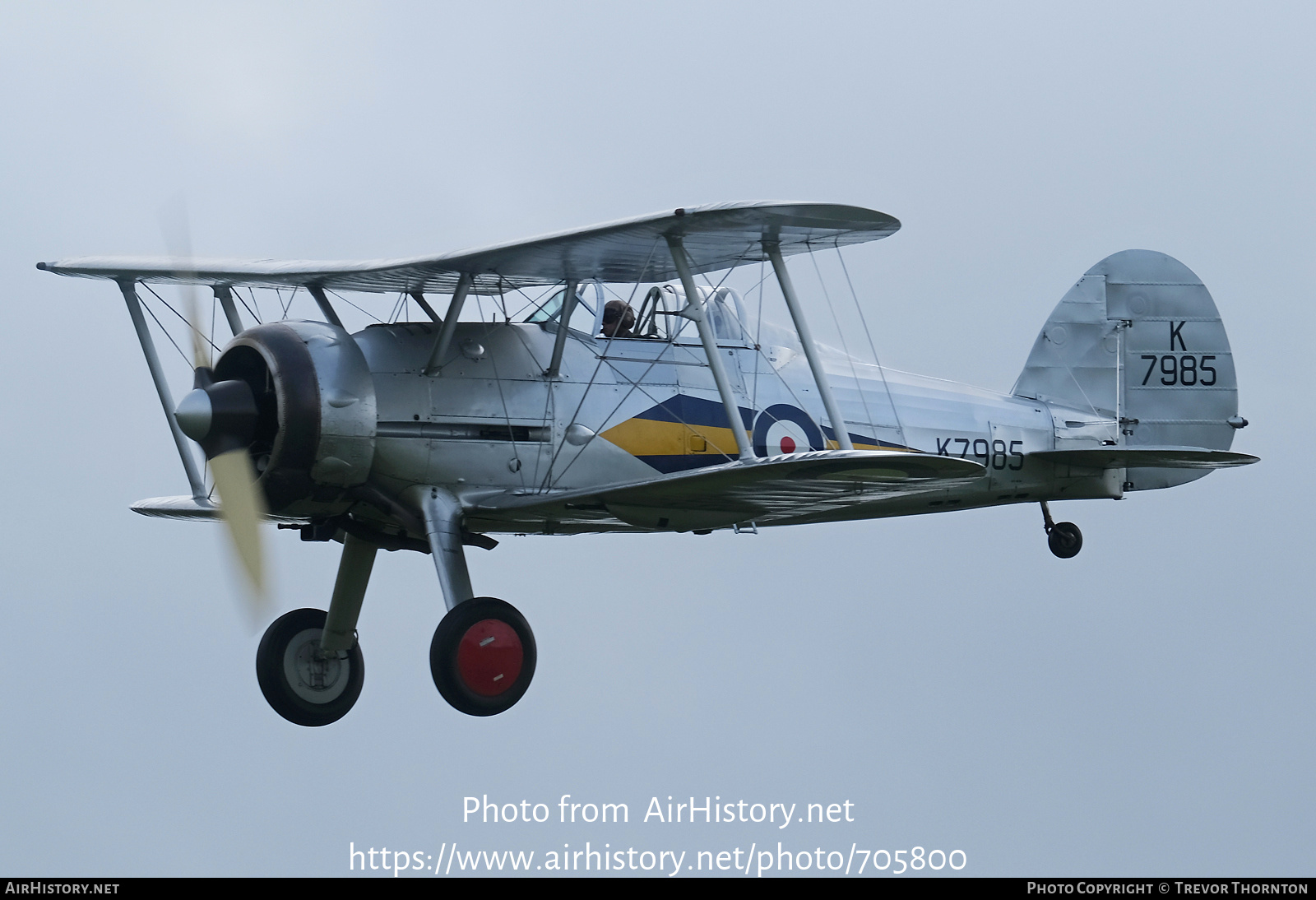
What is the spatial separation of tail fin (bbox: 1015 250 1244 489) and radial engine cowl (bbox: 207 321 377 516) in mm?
5960

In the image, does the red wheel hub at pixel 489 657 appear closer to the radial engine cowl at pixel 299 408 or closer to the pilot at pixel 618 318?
the radial engine cowl at pixel 299 408

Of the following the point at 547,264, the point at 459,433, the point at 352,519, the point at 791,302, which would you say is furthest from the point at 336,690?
the point at 791,302

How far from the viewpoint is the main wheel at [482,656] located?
34.8 feet

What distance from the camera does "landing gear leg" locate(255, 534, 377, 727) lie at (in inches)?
475

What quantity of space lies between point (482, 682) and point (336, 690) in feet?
6.38

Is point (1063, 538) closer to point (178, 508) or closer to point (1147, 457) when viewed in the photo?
point (1147, 457)

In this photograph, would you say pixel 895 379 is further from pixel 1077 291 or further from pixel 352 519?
pixel 352 519

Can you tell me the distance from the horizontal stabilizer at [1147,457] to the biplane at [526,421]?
3 centimetres

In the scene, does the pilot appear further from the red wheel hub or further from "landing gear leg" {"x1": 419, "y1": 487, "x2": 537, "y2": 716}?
the red wheel hub

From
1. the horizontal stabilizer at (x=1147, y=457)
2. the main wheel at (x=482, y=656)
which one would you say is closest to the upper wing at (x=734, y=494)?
the main wheel at (x=482, y=656)

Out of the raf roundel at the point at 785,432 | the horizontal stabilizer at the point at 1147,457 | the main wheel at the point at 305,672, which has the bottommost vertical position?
the main wheel at the point at 305,672

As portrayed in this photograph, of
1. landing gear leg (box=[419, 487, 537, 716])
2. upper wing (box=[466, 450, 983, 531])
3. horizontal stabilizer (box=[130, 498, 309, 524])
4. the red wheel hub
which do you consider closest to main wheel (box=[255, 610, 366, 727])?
horizontal stabilizer (box=[130, 498, 309, 524])

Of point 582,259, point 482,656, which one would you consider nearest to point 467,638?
point 482,656

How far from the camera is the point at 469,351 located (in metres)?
11.2
